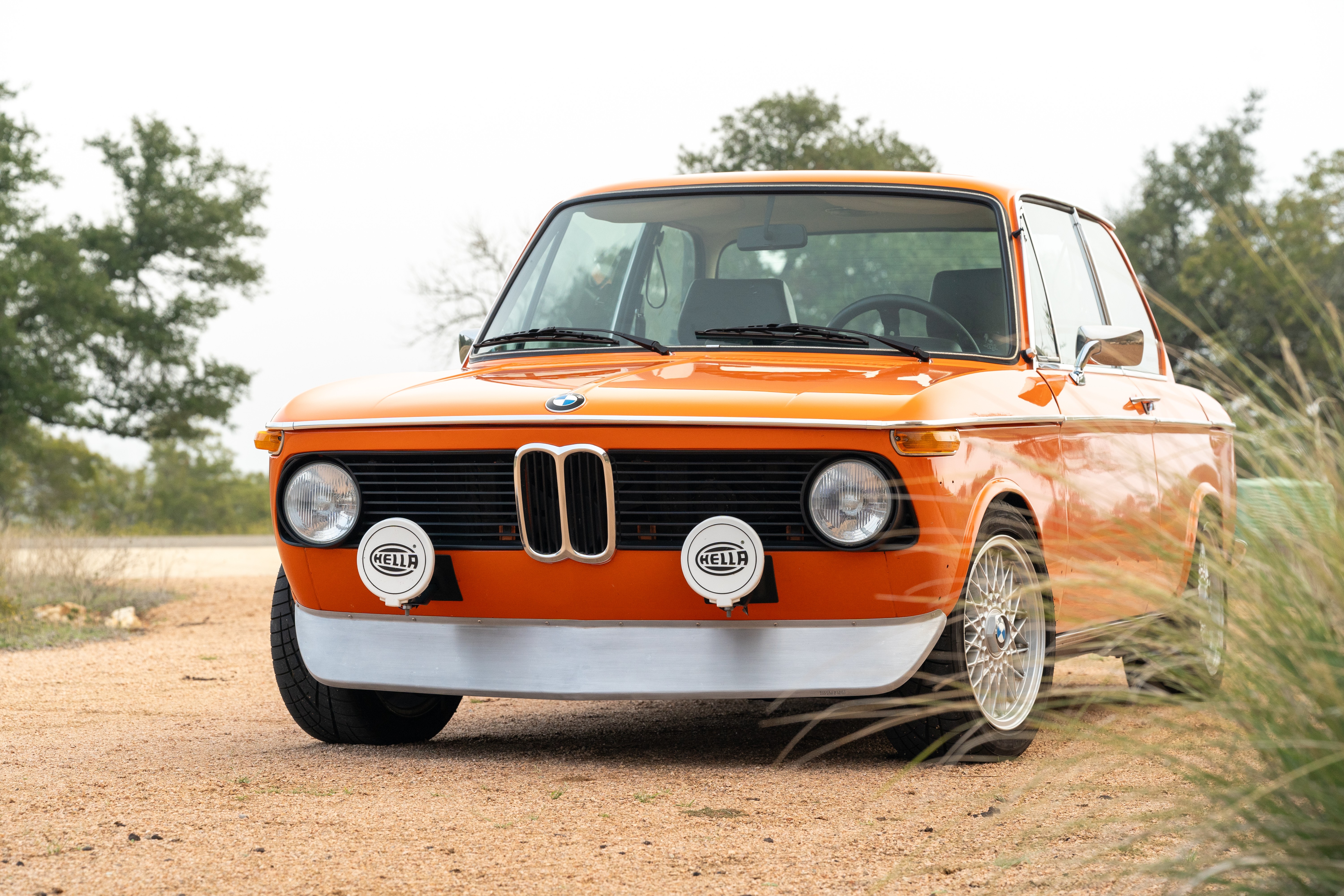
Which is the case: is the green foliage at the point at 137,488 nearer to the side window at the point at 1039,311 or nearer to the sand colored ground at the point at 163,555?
the sand colored ground at the point at 163,555

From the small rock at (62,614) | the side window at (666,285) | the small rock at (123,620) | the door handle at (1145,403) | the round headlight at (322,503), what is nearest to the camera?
the round headlight at (322,503)

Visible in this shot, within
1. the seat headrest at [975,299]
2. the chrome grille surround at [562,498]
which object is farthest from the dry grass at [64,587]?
the seat headrest at [975,299]

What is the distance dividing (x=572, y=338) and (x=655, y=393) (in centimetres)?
105

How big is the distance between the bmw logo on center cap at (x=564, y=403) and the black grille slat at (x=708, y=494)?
19 cm

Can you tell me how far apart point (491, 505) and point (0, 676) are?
4.82 metres

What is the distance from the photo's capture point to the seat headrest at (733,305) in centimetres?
558

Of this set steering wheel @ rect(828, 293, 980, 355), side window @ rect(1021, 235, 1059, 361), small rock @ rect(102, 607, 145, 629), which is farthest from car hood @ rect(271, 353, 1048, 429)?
small rock @ rect(102, 607, 145, 629)

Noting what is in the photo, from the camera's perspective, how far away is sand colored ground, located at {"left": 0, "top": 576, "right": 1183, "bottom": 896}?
3.34 meters

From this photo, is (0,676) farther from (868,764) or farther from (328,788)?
(868,764)

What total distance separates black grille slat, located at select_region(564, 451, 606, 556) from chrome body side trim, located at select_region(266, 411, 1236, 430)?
0.12 metres

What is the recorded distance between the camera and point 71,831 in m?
3.88

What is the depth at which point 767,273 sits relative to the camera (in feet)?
19.4

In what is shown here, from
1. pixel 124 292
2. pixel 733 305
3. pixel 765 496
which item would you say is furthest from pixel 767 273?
pixel 124 292

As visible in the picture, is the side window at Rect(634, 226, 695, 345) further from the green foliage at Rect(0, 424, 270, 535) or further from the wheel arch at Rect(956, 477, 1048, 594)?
the green foliage at Rect(0, 424, 270, 535)
